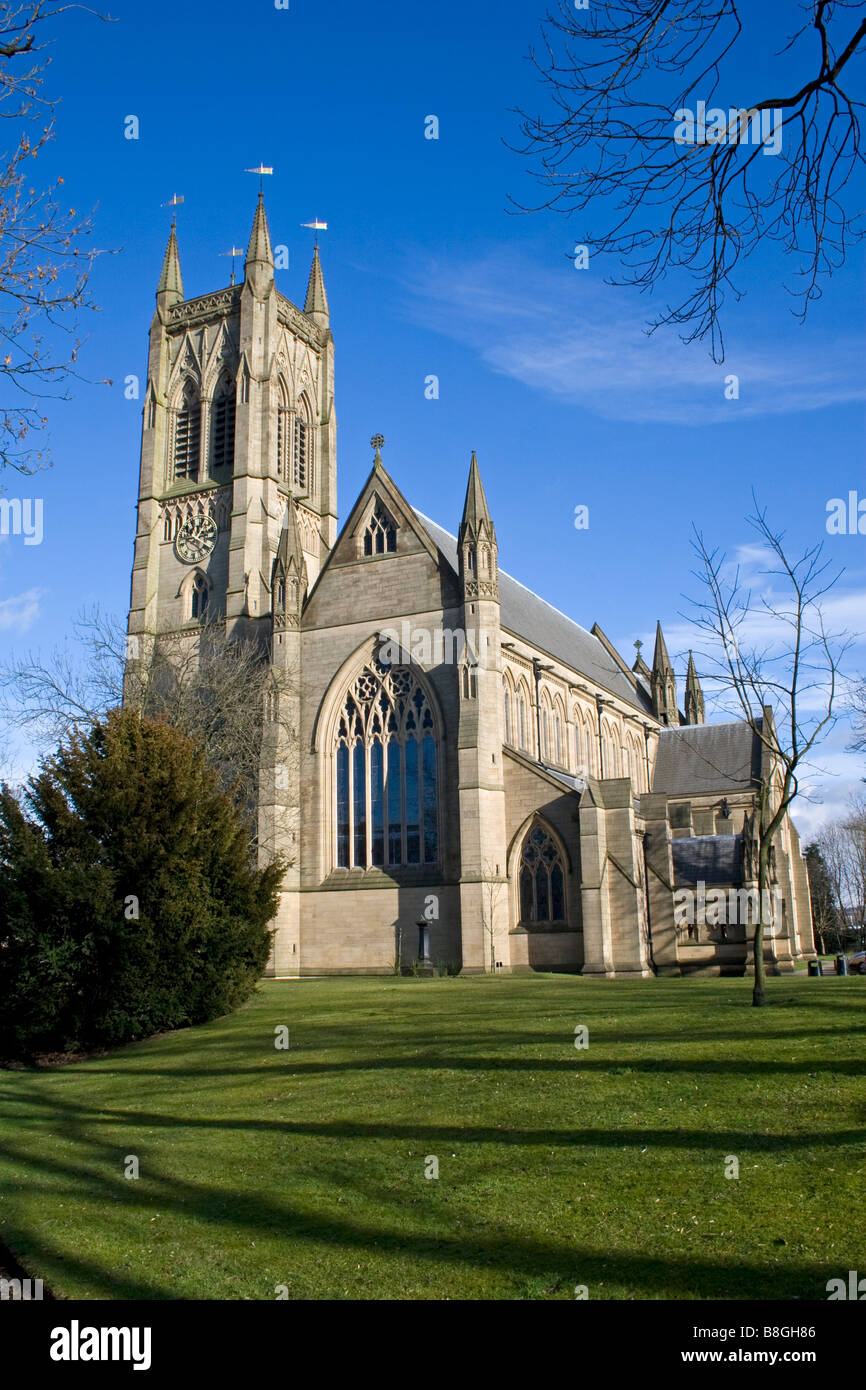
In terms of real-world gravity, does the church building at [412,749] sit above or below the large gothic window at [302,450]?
below

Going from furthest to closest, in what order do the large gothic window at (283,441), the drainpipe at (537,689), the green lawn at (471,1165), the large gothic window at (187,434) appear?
the large gothic window at (187,434)
the large gothic window at (283,441)
the drainpipe at (537,689)
the green lawn at (471,1165)

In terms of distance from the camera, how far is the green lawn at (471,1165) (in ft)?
24.4

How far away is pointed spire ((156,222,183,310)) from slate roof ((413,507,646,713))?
20748mm

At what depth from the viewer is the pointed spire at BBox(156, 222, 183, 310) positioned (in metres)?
54.8

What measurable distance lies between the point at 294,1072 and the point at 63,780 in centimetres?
944

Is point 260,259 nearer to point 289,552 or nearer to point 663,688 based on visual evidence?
point 289,552

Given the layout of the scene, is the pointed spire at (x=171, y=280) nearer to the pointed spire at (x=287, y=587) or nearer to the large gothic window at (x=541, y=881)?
the pointed spire at (x=287, y=587)

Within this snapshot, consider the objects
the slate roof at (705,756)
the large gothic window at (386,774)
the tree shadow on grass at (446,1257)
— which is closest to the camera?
the tree shadow on grass at (446,1257)

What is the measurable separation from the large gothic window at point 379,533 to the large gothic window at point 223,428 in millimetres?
11986

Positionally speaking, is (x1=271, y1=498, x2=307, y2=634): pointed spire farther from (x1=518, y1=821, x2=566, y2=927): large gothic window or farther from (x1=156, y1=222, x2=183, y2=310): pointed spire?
(x1=156, y1=222, x2=183, y2=310): pointed spire

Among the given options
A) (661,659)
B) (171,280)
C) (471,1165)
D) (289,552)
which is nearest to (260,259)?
(171,280)

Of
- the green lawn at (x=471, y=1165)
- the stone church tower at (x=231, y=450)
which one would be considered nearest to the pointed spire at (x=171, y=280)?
the stone church tower at (x=231, y=450)

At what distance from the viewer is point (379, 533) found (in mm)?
40312

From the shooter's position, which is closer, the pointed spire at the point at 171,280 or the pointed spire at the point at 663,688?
the pointed spire at the point at 171,280
